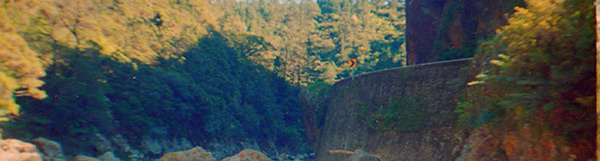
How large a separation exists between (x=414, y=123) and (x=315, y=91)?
20690 mm

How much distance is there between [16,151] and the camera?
11742 millimetres

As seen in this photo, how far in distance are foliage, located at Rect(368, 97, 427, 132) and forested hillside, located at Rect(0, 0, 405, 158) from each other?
14.1m

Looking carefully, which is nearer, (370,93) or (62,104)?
(62,104)

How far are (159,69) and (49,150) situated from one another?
42.8 feet

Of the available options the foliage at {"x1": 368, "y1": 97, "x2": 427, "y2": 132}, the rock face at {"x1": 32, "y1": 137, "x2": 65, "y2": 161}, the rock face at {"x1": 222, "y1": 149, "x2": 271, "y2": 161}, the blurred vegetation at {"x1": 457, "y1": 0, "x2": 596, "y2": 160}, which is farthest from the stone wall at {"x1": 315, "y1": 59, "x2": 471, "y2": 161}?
the rock face at {"x1": 32, "y1": 137, "x2": 65, "y2": 161}

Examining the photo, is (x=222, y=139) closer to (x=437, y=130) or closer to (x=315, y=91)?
(x=315, y=91)

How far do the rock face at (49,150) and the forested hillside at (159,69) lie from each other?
2.00 feet

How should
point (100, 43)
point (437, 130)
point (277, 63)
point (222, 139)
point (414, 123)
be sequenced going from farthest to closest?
point (277, 63), point (222, 139), point (100, 43), point (414, 123), point (437, 130)

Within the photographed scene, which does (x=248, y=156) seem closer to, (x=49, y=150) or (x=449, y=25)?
A: (x=49, y=150)

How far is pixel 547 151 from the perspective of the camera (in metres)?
5.45

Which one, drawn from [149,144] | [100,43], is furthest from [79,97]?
[149,144]

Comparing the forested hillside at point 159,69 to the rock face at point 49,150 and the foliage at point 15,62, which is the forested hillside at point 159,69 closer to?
the foliage at point 15,62

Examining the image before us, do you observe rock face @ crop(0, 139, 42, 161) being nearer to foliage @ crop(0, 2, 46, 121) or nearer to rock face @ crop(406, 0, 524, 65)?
foliage @ crop(0, 2, 46, 121)

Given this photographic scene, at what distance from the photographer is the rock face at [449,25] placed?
Result: 13562mm
